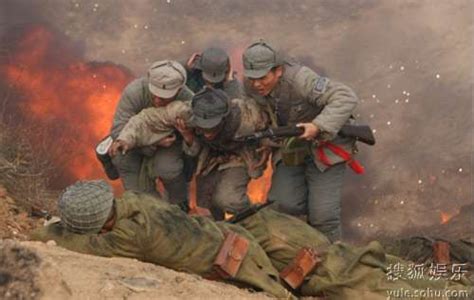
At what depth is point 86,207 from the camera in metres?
4.31

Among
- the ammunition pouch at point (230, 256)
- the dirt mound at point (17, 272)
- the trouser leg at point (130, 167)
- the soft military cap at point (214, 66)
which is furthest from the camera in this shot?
the trouser leg at point (130, 167)

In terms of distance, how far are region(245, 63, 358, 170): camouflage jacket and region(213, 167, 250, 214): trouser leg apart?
0.56 m

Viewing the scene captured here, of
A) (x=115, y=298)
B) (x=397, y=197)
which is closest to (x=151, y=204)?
(x=115, y=298)

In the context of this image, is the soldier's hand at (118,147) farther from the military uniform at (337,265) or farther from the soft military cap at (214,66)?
the military uniform at (337,265)

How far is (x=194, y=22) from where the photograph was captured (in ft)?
37.8

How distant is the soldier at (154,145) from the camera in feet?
19.0

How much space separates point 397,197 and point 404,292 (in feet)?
20.8

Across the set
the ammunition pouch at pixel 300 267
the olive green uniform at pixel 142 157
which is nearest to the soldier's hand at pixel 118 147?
the olive green uniform at pixel 142 157

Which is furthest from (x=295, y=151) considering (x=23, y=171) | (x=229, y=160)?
(x=23, y=171)

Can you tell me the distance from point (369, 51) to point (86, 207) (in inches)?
308

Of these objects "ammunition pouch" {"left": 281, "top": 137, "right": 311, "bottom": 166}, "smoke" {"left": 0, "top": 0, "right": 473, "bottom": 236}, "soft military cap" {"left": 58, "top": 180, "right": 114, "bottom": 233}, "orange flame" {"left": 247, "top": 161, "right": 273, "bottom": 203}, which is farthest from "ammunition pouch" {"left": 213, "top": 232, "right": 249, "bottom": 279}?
"smoke" {"left": 0, "top": 0, "right": 473, "bottom": 236}

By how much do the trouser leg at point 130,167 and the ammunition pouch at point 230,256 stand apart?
1.84 metres

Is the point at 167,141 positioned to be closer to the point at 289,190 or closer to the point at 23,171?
the point at 289,190

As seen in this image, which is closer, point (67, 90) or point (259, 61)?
point (259, 61)
